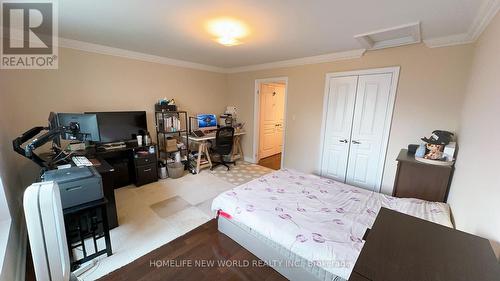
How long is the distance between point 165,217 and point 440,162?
10.5 feet

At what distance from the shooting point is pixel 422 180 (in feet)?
7.13

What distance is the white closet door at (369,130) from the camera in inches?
115

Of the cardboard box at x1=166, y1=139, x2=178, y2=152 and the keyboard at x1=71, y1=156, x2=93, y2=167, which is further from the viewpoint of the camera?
the cardboard box at x1=166, y1=139, x2=178, y2=152

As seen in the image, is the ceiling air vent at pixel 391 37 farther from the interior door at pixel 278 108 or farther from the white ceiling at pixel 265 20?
the interior door at pixel 278 108

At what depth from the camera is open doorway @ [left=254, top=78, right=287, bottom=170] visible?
4.62 m

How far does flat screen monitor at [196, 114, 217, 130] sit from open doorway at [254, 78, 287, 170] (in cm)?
103

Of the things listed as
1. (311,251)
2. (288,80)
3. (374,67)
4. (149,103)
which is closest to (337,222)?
(311,251)

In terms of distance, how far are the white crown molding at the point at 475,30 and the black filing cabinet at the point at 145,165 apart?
4243 mm

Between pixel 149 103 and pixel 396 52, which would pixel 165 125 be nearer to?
pixel 149 103

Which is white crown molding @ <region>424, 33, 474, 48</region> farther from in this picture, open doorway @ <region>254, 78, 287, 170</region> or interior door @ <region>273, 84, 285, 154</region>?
interior door @ <region>273, 84, 285, 154</region>

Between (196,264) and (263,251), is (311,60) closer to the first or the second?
(263,251)

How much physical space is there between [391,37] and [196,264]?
3481 mm

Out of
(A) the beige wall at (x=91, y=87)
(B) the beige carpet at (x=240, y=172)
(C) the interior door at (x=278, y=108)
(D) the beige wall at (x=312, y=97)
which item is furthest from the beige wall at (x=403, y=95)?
(A) the beige wall at (x=91, y=87)

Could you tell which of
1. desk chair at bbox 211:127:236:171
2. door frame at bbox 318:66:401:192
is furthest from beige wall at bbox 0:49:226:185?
door frame at bbox 318:66:401:192
